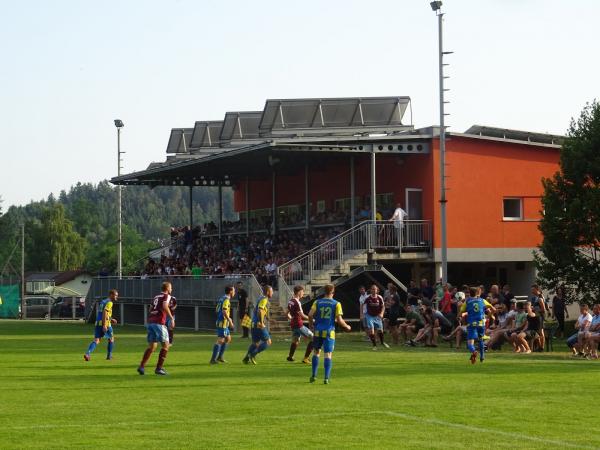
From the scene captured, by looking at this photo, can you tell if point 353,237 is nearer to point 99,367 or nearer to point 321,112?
point 321,112

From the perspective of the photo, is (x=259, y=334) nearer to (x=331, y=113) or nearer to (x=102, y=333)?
(x=102, y=333)

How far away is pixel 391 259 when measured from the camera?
42031mm

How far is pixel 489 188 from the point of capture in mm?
44312

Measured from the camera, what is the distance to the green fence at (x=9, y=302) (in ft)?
235

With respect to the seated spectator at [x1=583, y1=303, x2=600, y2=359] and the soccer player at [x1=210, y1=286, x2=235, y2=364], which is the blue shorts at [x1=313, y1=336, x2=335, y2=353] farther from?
the seated spectator at [x1=583, y1=303, x2=600, y2=359]

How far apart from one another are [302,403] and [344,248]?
83.5 ft

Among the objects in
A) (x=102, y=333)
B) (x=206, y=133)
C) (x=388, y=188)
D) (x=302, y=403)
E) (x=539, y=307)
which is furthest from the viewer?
Answer: (x=206, y=133)

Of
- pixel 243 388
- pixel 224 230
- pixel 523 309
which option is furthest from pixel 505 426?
pixel 224 230

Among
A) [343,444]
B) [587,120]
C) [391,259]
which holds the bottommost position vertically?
[343,444]

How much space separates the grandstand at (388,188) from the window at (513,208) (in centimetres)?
4

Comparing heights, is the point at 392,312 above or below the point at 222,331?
above

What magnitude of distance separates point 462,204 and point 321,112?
6721 millimetres

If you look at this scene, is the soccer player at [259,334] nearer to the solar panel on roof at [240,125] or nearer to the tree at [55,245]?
the solar panel on roof at [240,125]

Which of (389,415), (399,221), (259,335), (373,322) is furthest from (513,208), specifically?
(389,415)
